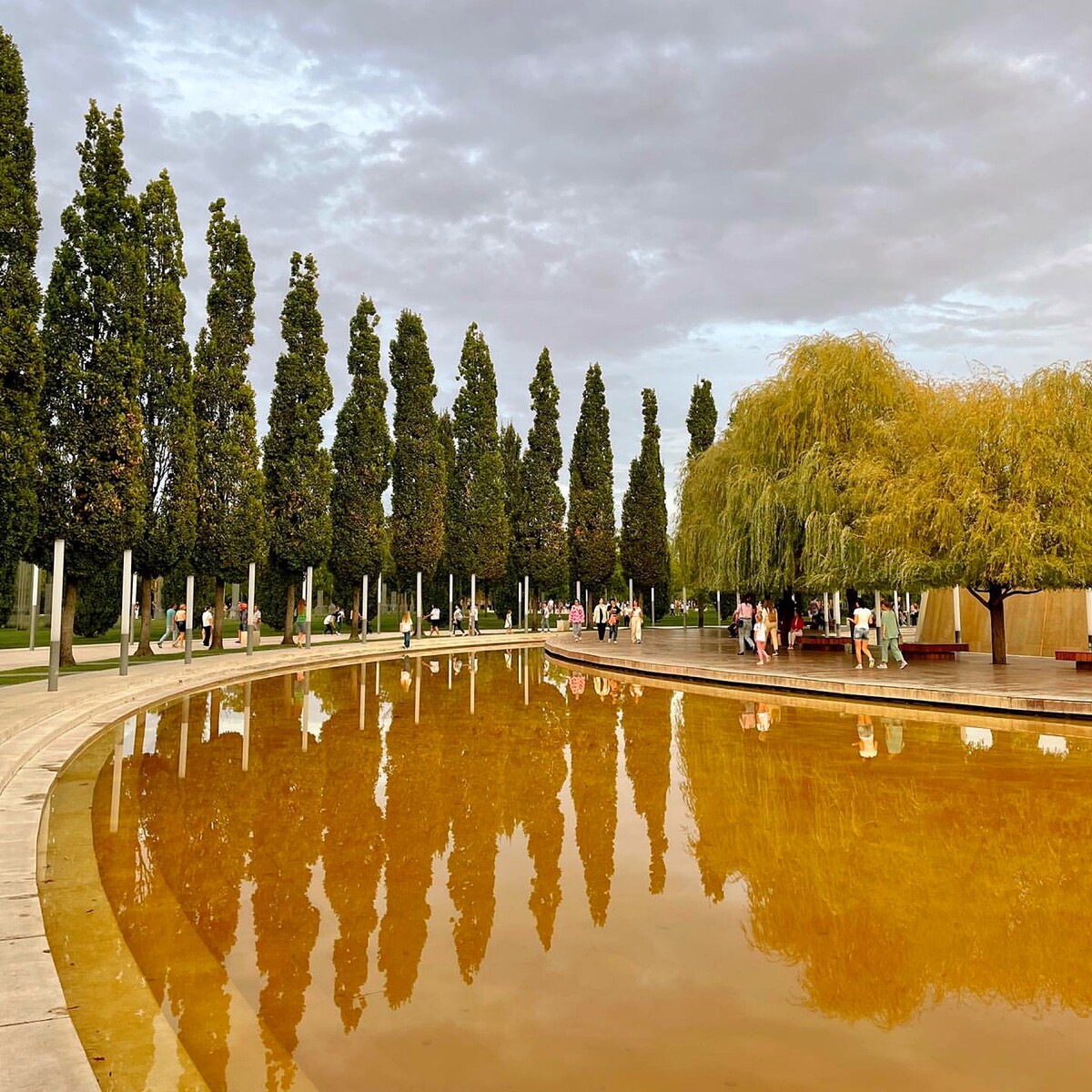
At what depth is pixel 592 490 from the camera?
1825 inches

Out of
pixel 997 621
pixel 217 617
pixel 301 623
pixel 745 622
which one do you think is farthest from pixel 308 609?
pixel 997 621

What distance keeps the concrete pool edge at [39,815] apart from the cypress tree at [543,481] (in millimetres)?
24076

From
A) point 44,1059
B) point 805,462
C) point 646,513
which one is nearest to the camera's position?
point 44,1059

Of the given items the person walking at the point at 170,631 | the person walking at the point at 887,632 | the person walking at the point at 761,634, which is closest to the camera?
the person walking at the point at 887,632

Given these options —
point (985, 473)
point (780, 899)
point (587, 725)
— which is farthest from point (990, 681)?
point (780, 899)

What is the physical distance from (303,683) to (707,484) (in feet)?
42.9

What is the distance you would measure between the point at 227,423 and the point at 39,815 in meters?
22.4

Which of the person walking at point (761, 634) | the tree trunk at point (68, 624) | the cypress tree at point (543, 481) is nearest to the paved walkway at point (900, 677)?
the person walking at point (761, 634)

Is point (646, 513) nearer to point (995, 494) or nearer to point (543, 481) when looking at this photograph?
point (543, 481)

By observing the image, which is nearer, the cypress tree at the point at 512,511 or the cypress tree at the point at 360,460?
the cypress tree at the point at 360,460

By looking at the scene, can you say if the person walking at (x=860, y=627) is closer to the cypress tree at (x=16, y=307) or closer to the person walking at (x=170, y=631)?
the cypress tree at (x=16, y=307)

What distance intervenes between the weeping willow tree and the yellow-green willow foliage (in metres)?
0.86

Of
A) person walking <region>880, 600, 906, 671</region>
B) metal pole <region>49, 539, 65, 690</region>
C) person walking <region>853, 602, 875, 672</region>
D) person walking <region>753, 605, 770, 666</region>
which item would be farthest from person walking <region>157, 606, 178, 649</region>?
person walking <region>880, 600, 906, 671</region>

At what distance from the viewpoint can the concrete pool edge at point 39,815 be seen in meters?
2.96
